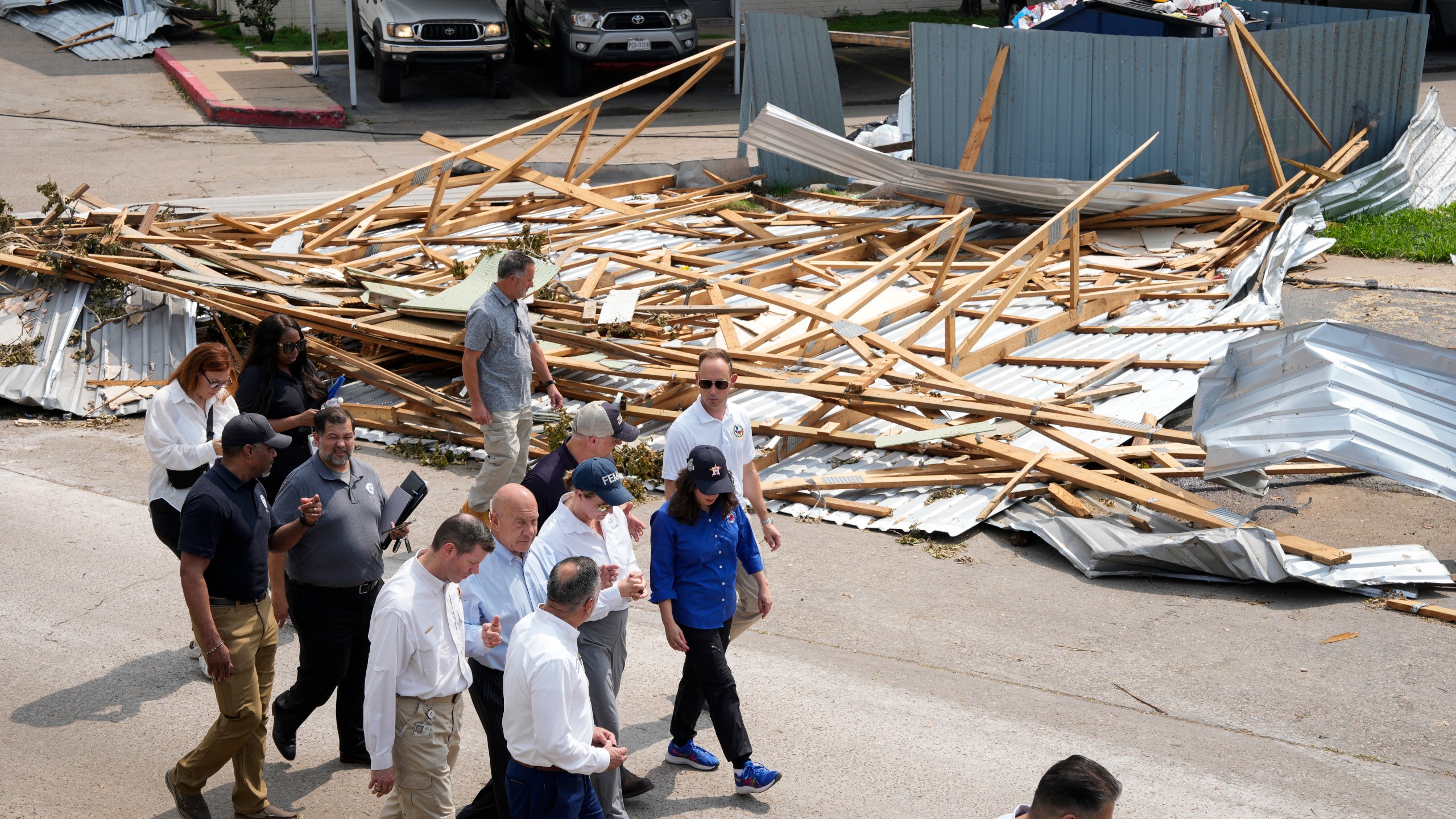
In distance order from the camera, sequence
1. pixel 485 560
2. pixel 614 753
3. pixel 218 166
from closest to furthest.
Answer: pixel 614 753
pixel 485 560
pixel 218 166

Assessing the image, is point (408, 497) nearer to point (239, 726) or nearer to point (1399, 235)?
point (239, 726)

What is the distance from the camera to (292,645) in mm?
6695

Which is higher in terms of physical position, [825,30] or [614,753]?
[825,30]

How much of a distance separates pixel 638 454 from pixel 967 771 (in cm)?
391

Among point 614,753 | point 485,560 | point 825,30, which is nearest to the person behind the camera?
point 614,753

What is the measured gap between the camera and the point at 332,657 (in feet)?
17.8

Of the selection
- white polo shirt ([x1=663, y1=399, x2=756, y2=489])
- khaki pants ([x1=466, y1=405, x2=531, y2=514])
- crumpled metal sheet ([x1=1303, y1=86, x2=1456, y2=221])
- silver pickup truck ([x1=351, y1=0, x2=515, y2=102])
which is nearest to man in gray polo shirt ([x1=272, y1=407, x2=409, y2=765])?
white polo shirt ([x1=663, y1=399, x2=756, y2=489])

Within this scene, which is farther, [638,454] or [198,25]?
[198,25]

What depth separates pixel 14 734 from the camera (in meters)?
Result: 5.78

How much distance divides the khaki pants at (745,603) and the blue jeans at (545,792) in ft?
5.05

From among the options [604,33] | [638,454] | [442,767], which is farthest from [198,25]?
[442,767]

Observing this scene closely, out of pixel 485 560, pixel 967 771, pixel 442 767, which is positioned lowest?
pixel 967 771

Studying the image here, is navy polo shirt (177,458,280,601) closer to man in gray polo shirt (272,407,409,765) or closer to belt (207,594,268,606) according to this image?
belt (207,594,268,606)

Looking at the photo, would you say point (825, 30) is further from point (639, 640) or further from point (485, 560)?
point (485, 560)
